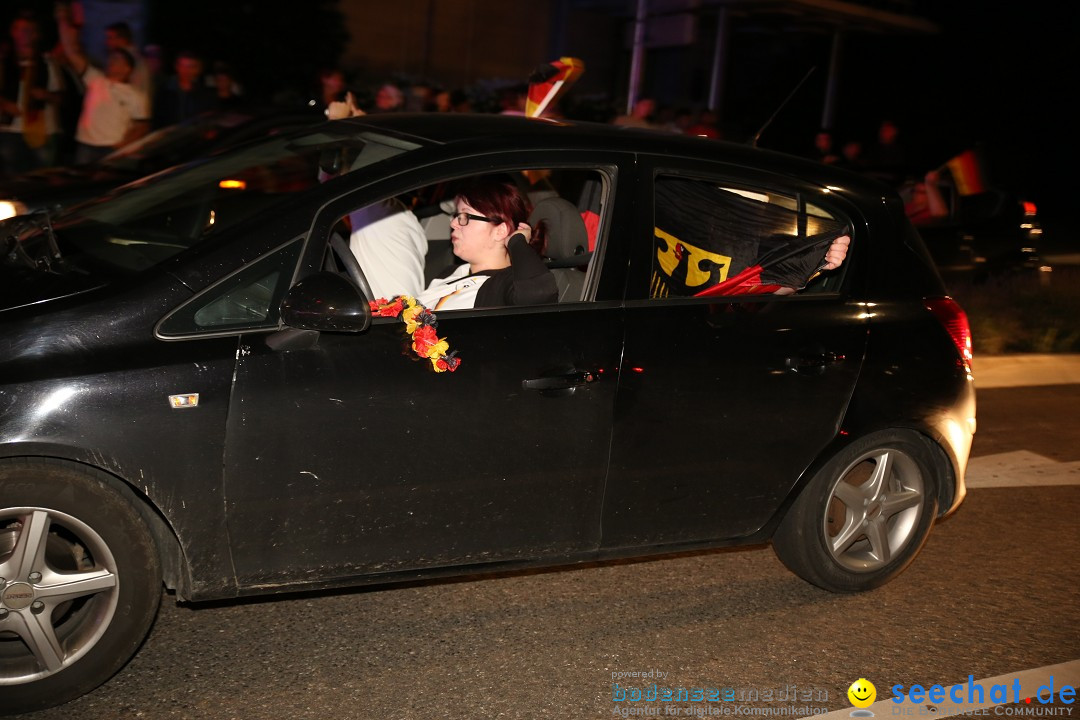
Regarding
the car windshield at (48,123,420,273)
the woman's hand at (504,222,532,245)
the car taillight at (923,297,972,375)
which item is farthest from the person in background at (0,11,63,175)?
the car taillight at (923,297,972,375)

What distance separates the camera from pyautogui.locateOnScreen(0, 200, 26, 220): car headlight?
22.0ft

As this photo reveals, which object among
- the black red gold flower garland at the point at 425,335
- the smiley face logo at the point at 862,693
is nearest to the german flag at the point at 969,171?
the smiley face logo at the point at 862,693

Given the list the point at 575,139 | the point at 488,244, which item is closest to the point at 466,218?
the point at 488,244

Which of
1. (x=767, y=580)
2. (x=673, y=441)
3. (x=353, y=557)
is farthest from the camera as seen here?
(x=767, y=580)

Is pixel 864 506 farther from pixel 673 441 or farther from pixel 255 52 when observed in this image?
pixel 255 52

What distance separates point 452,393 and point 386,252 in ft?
3.63

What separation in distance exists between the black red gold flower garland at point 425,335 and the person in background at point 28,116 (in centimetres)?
773

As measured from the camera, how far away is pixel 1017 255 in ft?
37.1

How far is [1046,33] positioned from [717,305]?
3692 centimetres

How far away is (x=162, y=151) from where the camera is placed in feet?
28.2

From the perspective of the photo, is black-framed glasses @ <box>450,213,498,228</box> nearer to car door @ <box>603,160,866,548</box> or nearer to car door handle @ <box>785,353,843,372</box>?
car door @ <box>603,160,866,548</box>

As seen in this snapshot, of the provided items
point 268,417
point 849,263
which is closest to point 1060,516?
point 849,263

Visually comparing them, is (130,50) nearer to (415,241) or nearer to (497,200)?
(415,241)

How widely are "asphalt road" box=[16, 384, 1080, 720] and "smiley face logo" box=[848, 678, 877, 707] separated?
0.03 m
